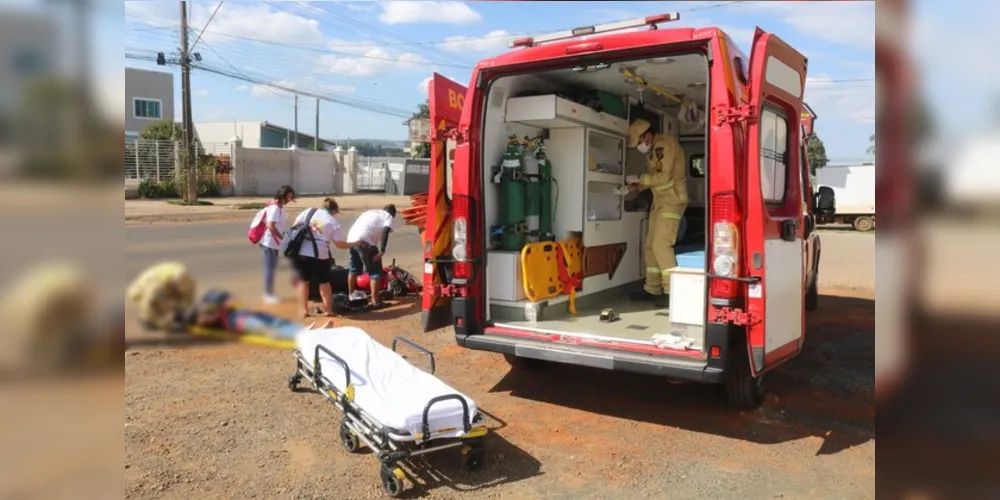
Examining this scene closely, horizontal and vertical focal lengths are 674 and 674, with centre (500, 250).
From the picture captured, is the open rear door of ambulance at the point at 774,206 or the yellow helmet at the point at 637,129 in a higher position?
the yellow helmet at the point at 637,129

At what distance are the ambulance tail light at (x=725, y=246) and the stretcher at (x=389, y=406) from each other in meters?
1.57

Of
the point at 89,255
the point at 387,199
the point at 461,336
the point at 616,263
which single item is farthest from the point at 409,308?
the point at 387,199

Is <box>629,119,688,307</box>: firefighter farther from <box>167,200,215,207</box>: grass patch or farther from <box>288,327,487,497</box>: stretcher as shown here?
<box>167,200,215,207</box>: grass patch

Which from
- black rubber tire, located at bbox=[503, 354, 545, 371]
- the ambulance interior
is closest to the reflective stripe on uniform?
the ambulance interior

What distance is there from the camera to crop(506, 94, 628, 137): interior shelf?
5.28 m

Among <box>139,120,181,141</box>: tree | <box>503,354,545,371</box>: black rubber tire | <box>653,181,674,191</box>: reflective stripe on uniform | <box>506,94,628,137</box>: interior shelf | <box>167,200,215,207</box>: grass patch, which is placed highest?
<box>506,94,628,137</box>: interior shelf

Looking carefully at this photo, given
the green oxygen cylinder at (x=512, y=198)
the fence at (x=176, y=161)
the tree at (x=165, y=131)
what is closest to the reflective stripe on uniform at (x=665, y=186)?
the green oxygen cylinder at (x=512, y=198)

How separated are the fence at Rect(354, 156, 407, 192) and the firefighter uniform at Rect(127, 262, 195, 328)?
101 ft

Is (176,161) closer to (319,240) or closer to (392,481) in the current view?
(319,240)

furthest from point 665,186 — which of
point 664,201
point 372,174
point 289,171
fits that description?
point 372,174

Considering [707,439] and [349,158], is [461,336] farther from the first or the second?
[349,158]

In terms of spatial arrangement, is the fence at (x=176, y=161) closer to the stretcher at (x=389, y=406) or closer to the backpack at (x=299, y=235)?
the backpack at (x=299, y=235)

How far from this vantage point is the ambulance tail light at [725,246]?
3820 mm

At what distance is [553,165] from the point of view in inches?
237
